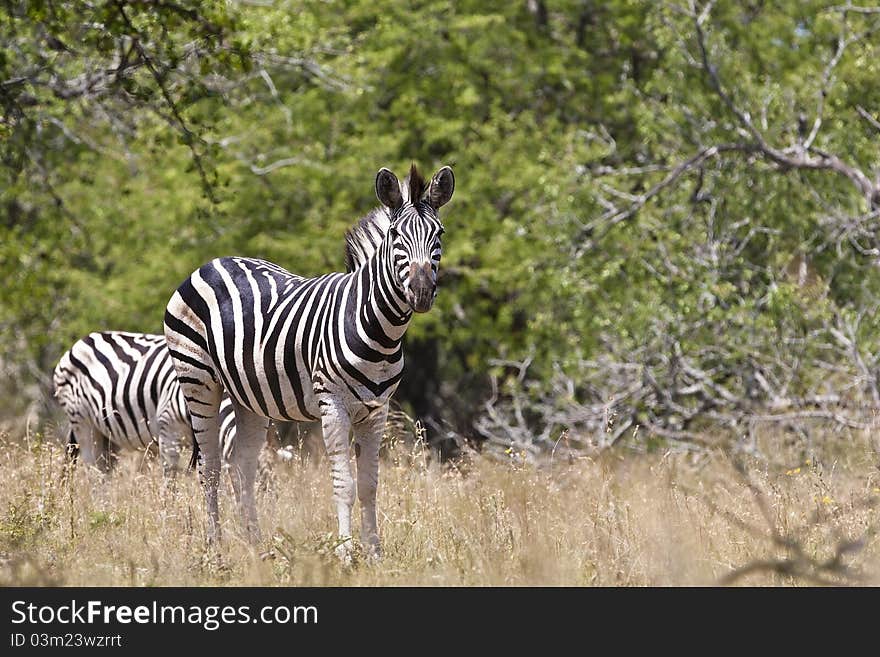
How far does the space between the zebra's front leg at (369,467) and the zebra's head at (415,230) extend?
843 millimetres

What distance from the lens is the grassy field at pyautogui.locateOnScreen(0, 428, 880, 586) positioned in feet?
21.8

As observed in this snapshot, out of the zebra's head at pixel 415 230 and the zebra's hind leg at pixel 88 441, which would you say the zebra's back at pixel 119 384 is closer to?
the zebra's hind leg at pixel 88 441

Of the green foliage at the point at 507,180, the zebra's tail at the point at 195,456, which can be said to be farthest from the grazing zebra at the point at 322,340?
the green foliage at the point at 507,180

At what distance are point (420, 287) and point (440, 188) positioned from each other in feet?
2.98

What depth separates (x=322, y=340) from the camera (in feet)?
24.6

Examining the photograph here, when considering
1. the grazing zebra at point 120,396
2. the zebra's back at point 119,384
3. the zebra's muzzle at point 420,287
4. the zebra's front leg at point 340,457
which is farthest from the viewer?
the zebra's back at point 119,384

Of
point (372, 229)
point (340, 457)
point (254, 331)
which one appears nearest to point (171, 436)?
point (254, 331)

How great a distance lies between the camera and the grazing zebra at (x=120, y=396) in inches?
436

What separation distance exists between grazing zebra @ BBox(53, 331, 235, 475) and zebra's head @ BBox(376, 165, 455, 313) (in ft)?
13.1

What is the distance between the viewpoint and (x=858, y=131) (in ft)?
54.9

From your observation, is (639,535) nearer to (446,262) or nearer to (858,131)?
(858,131)
